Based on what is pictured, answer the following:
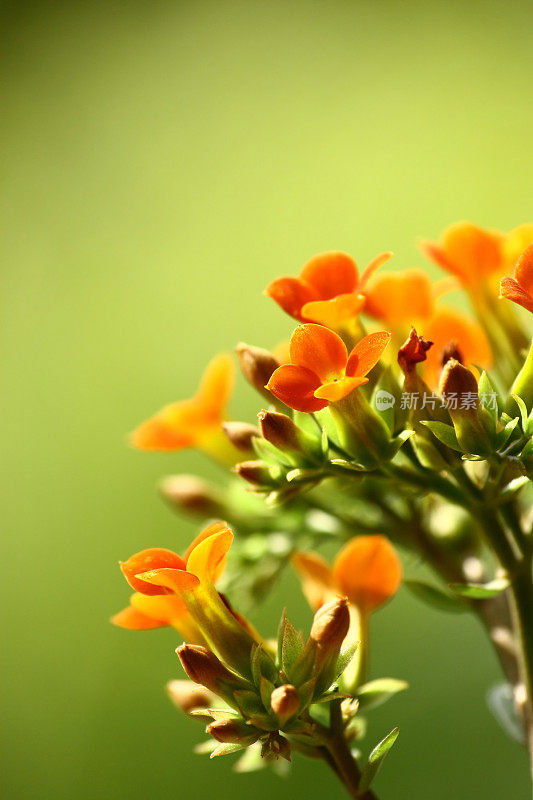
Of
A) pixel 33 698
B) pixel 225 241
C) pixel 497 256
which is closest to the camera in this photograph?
pixel 497 256

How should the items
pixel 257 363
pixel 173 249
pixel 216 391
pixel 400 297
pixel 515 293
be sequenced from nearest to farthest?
pixel 515 293
pixel 257 363
pixel 400 297
pixel 216 391
pixel 173 249

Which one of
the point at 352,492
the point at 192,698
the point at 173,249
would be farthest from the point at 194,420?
the point at 173,249

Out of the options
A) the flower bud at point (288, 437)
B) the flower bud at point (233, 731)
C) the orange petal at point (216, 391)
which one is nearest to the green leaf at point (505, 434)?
the flower bud at point (288, 437)

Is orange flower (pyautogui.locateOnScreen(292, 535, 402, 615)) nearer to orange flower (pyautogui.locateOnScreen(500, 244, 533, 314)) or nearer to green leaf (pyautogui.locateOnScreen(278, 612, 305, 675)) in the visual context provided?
green leaf (pyautogui.locateOnScreen(278, 612, 305, 675))

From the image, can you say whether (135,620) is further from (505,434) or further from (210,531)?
(505,434)

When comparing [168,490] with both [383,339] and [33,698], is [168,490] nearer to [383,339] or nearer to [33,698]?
[383,339]

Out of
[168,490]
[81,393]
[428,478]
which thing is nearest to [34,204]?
[81,393]
